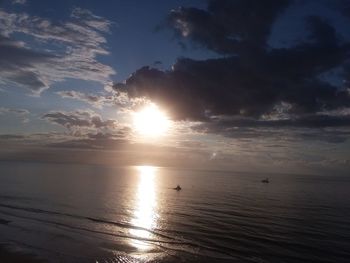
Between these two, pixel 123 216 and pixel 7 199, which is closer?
pixel 123 216

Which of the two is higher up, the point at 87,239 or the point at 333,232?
the point at 333,232

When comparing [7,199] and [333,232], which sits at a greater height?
[333,232]

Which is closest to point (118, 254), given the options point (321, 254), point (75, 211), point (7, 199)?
point (321, 254)

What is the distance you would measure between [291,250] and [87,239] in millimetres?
23712

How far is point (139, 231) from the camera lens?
4916cm

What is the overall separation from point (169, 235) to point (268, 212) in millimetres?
30587

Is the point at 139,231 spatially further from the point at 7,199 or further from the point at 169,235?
the point at 7,199

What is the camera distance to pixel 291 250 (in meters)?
41.3

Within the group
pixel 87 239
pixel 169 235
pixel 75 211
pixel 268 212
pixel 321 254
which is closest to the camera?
pixel 321 254

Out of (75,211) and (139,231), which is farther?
(75,211)

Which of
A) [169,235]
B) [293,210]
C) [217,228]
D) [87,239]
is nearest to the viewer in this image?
[87,239]

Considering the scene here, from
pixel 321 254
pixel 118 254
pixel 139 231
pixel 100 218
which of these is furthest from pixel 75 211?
pixel 321 254

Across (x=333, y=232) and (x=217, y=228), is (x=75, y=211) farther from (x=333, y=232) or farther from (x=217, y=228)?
(x=333, y=232)

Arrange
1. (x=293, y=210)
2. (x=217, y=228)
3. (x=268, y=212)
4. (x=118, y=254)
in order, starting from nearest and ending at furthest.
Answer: (x=118, y=254)
(x=217, y=228)
(x=268, y=212)
(x=293, y=210)
